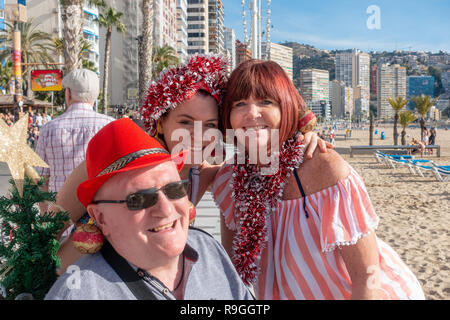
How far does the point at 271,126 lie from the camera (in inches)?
70.2

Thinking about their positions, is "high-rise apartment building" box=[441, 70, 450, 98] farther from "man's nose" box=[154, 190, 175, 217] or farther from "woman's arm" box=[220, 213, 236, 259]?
"man's nose" box=[154, 190, 175, 217]

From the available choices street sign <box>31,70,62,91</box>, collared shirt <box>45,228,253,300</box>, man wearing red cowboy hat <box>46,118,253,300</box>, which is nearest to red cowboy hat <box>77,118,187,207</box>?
man wearing red cowboy hat <box>46,118,253,300</box>

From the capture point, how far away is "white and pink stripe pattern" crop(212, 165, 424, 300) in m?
1.61

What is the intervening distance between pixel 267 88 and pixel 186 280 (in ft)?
2.90

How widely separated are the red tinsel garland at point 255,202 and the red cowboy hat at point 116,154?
0.66 metres

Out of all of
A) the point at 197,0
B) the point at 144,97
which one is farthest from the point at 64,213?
the point at 197,0

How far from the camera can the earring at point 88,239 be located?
130cm

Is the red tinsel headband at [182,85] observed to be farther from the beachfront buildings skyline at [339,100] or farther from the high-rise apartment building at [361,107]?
the high-rise apartment building at [361,107]

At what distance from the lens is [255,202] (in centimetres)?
193

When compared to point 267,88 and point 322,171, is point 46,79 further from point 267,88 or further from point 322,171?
point 322,171

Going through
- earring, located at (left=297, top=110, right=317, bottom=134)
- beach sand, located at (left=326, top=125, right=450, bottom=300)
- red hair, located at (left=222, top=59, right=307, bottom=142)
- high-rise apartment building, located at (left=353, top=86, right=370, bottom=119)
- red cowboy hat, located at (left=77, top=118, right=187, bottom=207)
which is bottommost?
beach sand, located at (left=326, top=125, right=450, bottom=300)

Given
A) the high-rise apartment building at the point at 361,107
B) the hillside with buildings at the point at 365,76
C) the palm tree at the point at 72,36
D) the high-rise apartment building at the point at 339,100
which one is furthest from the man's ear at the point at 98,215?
the high-rise apartment building at the point at 361,107

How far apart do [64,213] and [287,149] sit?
101cm
